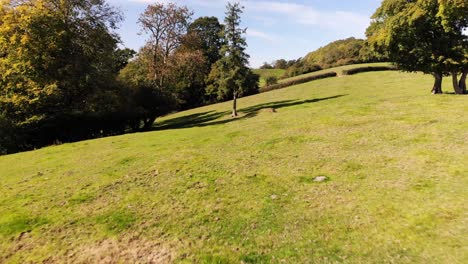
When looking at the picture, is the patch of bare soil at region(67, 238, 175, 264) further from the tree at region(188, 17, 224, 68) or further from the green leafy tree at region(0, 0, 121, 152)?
the tree at region(188, 17, 224, 68)

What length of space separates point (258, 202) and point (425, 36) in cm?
2496

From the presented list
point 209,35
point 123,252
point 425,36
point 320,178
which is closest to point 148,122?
point 425,36

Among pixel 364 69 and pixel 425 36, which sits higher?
pixel 425 36

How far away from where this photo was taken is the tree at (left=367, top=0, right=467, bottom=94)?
81.6 feet

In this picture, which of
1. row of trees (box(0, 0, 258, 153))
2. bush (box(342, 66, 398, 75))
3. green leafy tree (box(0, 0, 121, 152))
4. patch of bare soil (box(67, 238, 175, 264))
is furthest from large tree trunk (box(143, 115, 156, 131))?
bush (box(342, 66, 398, 75))

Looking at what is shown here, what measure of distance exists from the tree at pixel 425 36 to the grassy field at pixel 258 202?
327 inches

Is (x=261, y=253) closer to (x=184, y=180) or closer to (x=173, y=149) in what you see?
(x=184, y=180)

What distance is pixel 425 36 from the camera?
88.9 ft

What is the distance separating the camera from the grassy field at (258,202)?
7.86 m

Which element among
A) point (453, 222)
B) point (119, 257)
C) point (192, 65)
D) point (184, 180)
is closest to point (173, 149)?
point (184, 180)

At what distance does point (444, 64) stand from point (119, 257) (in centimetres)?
2847

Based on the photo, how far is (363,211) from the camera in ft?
30.5

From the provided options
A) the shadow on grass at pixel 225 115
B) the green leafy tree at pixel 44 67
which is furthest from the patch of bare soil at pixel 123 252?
the shadow on grass at pixel 225 115

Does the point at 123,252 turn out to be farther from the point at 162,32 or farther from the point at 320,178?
the point at 162,32
